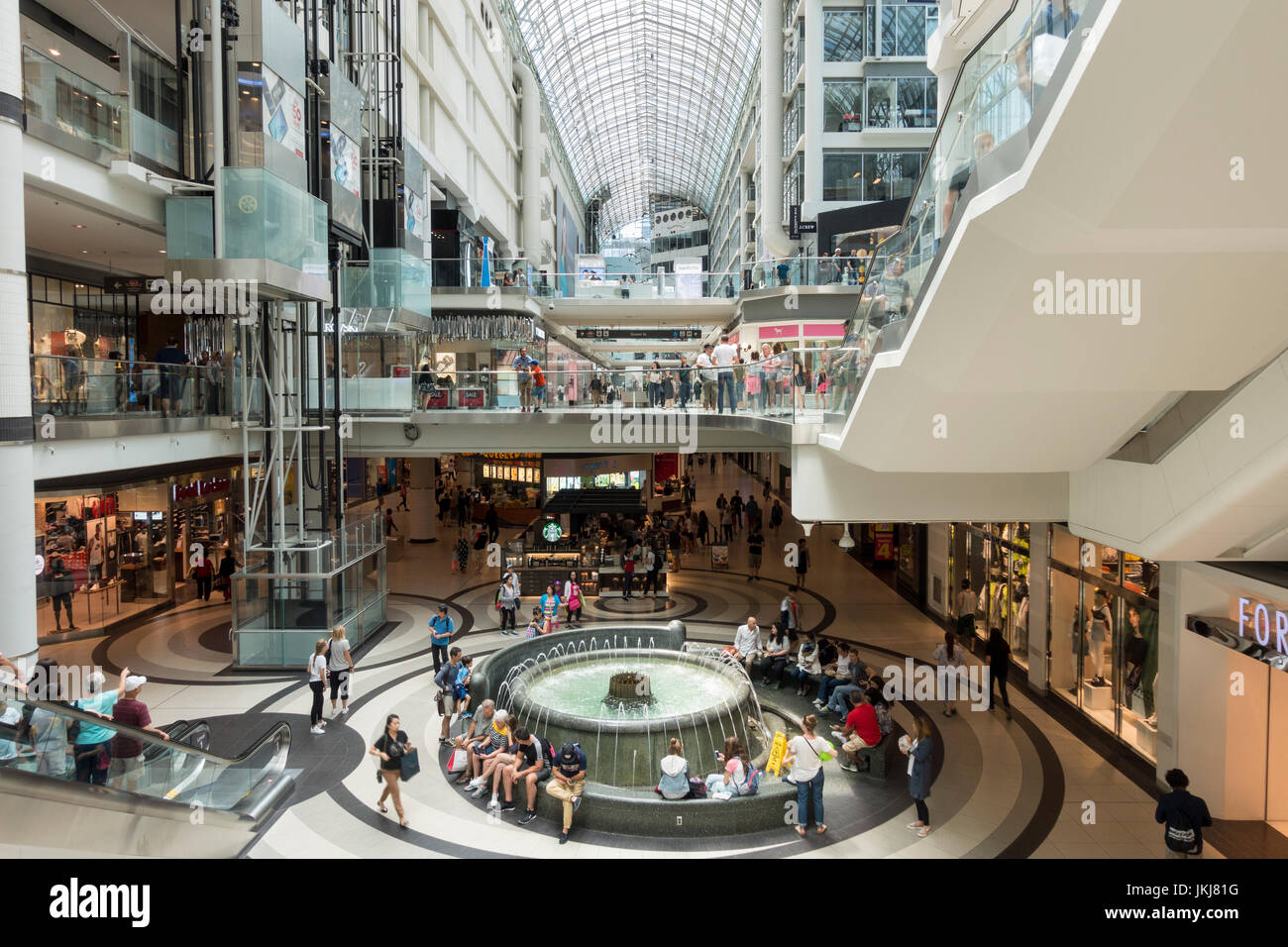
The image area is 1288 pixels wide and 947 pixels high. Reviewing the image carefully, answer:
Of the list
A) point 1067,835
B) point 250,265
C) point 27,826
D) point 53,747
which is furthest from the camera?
point 250,265

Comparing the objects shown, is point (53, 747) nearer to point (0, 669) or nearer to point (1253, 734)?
point (0, 669)

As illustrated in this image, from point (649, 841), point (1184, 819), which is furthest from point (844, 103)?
point (649, 841)

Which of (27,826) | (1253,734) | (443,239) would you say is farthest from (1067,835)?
(443,239)

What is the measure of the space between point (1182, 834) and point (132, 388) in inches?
632

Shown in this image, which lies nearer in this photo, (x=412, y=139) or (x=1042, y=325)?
(x=1042, y=325)

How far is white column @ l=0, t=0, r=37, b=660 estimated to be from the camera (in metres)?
10.1

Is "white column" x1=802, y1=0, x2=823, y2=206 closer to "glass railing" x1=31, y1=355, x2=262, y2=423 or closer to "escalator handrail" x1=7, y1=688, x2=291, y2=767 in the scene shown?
"glass railing" x1=31, y1=355, x2=262, y2=423

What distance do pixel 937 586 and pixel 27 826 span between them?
59.2 ft

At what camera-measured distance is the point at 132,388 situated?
1415 cm

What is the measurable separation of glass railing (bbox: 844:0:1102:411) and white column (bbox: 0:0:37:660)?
412 inches

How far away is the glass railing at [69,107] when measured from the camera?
11289 mm

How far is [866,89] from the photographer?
3566 centimetres

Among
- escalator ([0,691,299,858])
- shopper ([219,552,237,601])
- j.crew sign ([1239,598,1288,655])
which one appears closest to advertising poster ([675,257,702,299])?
shopper ([219,552,237,601])

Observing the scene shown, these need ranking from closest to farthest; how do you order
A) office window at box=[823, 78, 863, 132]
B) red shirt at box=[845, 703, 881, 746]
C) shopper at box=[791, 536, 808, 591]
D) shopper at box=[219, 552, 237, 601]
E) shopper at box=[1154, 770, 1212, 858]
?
shopper at box=[1154, 770, 1212, 858] → red shirt at box=[845, 703, 881, 746] → shopper at box=[219, 552, 237, 601] → shopper at box=[791, 536, 808, 591] → office window at box=[823, 78, 863, 132]
